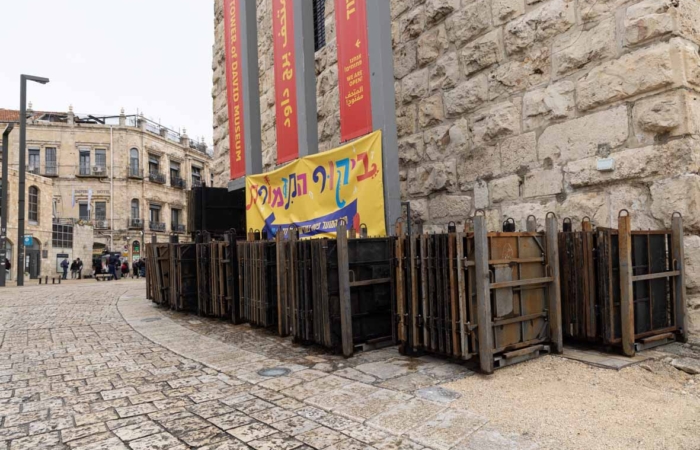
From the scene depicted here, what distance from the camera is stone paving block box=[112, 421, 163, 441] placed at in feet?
9.83

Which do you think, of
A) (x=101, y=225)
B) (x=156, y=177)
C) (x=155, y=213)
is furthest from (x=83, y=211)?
(x=156, y=177)

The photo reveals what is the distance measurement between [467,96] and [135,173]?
43014mm

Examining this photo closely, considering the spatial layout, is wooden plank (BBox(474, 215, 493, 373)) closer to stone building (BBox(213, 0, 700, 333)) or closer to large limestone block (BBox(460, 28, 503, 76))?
stone building (BBox(213, 0, 700, 333))

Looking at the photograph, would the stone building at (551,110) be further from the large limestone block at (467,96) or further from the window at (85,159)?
the window at (85,159)

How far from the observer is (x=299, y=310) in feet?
17.7

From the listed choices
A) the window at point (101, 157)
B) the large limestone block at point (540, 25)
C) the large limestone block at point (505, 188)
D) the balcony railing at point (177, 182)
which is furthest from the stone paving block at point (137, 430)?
the balcony railing at point (177, 182)

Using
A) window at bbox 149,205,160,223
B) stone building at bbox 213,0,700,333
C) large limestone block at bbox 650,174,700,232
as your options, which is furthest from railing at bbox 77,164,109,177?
large limestone block at bbox 650,174,700,232

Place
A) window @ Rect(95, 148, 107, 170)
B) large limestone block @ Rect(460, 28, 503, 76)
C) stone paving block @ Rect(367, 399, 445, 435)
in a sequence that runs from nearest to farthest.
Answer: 1. stone paving block @ Rect(367, 399, 445, 435)
2. large limestone block @ Rect(460, 28, 503, 76)
3. window @ Rect(95, 148, 107, 170)

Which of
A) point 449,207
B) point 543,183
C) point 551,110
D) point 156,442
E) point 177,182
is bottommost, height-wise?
point 156,442

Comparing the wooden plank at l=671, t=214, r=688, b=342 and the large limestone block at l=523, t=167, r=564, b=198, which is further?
the large limestone block at l=523, t=167, r=564, b=198

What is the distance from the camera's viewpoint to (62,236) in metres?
33.4

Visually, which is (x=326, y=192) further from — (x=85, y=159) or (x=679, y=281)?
(x=85, y=159)

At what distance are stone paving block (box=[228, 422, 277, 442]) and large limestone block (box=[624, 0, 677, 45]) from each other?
16.3 ft

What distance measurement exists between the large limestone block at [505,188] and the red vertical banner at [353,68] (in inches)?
70.5
